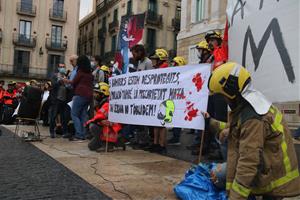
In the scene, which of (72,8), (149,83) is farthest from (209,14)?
(72,8)

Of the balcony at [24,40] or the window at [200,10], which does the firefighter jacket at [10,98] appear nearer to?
the window at [200,10]

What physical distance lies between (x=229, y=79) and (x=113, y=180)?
8.49ft

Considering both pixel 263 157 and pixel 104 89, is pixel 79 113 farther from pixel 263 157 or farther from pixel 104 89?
pixel 263 157

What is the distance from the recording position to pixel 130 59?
880 cm

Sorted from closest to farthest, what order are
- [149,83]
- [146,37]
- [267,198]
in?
[267,198], [149,83], [146,37]

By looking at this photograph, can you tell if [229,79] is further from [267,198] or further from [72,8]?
[72,8]

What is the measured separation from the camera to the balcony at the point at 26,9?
146ft

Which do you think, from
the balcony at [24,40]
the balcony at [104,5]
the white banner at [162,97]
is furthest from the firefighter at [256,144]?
the balcony at [104,5]

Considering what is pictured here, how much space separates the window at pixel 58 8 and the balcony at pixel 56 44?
9.30 feet

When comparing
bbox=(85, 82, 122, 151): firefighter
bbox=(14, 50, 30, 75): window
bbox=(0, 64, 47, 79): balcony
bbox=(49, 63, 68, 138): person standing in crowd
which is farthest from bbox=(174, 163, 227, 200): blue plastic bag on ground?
bbox=(14, 50, 30, 75): window

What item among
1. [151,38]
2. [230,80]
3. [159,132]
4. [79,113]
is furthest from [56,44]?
[230,80]

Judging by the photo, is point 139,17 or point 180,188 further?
point 139,17

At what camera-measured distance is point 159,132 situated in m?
6.94

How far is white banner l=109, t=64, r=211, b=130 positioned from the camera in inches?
208
